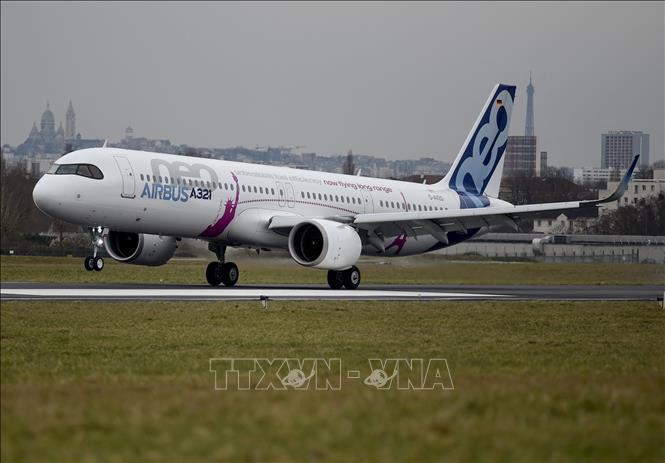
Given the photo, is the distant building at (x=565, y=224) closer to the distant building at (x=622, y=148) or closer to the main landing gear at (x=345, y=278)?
the distant building at (x=622, y=148)

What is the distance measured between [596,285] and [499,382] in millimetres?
33616

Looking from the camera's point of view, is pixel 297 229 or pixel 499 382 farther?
pixel 297 229

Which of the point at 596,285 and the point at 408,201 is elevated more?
the point at 408,201

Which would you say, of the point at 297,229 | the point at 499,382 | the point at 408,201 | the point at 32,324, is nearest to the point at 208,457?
the point at 499,382

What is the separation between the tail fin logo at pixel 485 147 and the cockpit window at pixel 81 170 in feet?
57.2

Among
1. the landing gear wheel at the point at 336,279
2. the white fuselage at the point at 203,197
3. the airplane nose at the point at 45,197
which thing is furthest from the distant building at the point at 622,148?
the airplane nose at the point at 45,197

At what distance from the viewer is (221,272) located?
40.5m

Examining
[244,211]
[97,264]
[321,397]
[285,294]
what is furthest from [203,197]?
[321,397]

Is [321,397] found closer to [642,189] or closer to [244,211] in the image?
[244,211]

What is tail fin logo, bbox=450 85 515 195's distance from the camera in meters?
49.1

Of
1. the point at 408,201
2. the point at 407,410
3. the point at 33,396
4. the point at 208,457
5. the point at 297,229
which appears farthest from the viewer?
the point at 408,201

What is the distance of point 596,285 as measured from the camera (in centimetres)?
4662

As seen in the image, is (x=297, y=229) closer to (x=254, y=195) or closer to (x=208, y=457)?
(x=254, y=195)

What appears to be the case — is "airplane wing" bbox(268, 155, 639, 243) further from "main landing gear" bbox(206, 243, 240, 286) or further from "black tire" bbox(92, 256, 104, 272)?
"black tire" bbox(92, 256, 104, 272)
